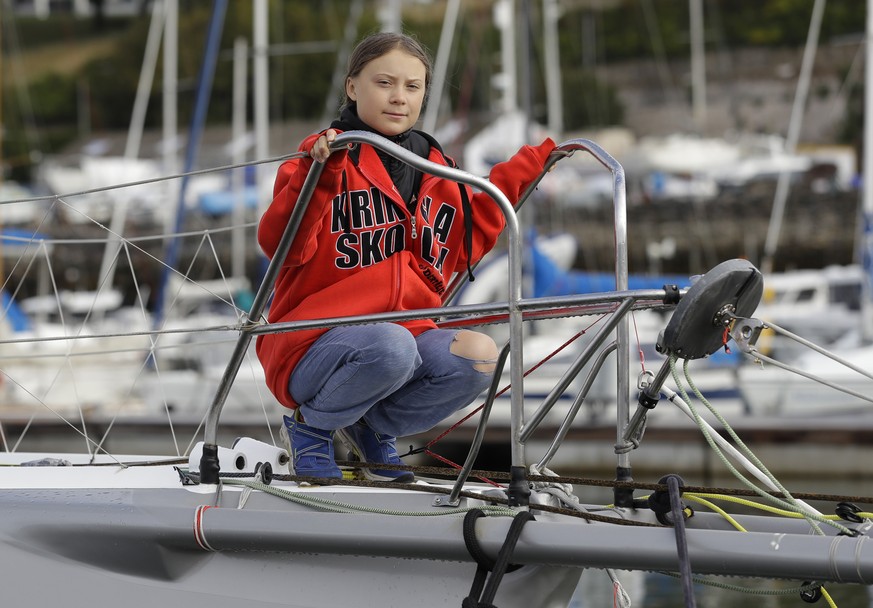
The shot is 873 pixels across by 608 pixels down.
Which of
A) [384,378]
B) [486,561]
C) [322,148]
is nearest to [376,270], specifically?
[384,378]

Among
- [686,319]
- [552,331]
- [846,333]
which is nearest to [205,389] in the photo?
[552,331]

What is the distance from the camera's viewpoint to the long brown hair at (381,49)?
3570 millimetres

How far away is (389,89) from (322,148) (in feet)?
1.51

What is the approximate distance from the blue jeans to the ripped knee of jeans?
13 mm

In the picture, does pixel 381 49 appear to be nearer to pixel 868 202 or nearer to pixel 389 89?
pixel 389 89

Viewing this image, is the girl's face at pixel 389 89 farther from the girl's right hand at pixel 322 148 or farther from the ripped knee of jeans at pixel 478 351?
the ripped knee of jeans at pixel 478 351

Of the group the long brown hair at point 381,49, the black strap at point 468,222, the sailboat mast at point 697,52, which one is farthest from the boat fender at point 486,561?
the sailboat mast at point 697,52

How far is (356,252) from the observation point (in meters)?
3.55

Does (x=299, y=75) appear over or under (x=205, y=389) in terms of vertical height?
over

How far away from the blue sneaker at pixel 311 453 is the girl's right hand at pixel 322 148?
0.86 meters

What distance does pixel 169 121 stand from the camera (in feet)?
69.8

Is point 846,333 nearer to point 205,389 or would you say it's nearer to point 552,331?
point 552,331

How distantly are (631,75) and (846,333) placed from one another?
3672 centimetres

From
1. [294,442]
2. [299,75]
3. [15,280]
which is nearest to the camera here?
[294,442]
